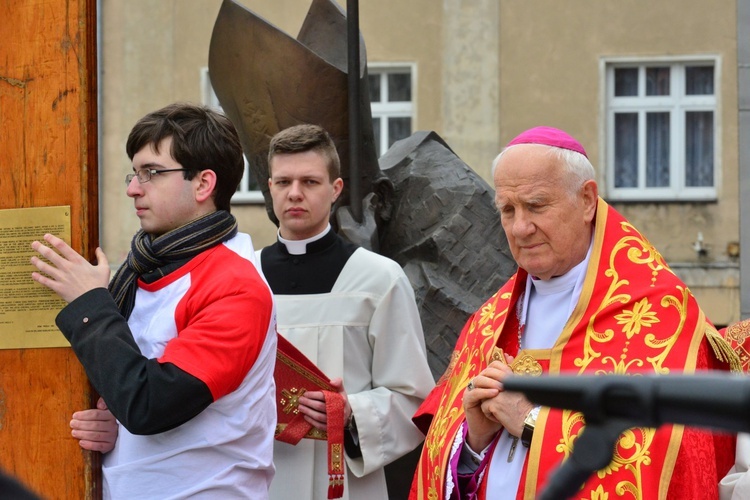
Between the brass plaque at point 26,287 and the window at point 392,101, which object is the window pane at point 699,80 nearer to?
the window at point 392,101

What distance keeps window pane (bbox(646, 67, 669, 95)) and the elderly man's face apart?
44.7ft

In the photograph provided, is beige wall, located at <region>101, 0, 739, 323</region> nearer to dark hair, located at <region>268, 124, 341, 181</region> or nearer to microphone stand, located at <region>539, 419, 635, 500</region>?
dark hair, located at <region>268, 124, 341, 181</region>

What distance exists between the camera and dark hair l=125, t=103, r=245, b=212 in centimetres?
290

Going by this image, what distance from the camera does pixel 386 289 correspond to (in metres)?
4.02

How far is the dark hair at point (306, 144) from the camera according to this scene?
4066 millimetres

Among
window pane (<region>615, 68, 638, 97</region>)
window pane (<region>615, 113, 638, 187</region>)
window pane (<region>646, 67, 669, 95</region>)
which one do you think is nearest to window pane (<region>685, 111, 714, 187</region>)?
window pane (<region>646, 67, 669, 95</region>)

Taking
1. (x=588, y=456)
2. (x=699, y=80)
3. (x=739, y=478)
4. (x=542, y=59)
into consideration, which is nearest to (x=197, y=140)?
(x=739, y=478)

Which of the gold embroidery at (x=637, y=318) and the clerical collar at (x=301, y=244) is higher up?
the clerical collar at (x=301, y=244)

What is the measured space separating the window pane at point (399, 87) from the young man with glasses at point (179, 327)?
13255 mm

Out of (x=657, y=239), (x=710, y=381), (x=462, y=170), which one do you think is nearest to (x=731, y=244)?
(x=657, y=239)

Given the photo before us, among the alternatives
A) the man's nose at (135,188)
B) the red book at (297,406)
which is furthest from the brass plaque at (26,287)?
the red book at (297,406)

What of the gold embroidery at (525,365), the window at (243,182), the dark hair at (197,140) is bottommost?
the gold embroidery at (525,365)

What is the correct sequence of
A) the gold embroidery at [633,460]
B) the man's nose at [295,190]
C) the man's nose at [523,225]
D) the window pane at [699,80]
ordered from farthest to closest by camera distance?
1. the window pane at [699,80]
2. the man's nose at [295,190]
3. the man's nose at [523,225]
4. the gold embroidery at [633,460]

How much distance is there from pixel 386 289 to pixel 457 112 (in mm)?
11584
